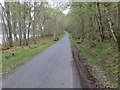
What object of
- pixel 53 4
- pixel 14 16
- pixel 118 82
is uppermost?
pixel 53 4

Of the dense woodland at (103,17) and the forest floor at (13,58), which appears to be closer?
the forest floor at (13,58)

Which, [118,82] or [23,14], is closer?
[118,82]

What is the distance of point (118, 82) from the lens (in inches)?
198

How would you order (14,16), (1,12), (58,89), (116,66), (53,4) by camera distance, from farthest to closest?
(53,4)
(1,12)
(14,16)
(116,66)
(58,89)

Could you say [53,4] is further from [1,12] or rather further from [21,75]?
[21,75]

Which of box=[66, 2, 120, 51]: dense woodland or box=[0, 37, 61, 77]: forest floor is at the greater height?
box=[66, 2, 120, 51]: dense woodland

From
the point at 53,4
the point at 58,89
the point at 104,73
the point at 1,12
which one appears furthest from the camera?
the point at 53,4

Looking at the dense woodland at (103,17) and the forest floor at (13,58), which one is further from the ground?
the dense woodland at (103,17)

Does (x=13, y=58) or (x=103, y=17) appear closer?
(x=13, y=58)

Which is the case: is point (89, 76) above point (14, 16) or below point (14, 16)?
below

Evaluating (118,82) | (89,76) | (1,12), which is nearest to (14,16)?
(1,12)

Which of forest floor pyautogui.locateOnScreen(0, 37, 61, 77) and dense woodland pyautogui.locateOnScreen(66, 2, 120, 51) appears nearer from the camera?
forest floor pyautogui.locateOnScreen(0, 37, 61, 77)

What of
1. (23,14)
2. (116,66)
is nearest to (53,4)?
(23,14)

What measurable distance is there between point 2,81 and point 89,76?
14.2ft
